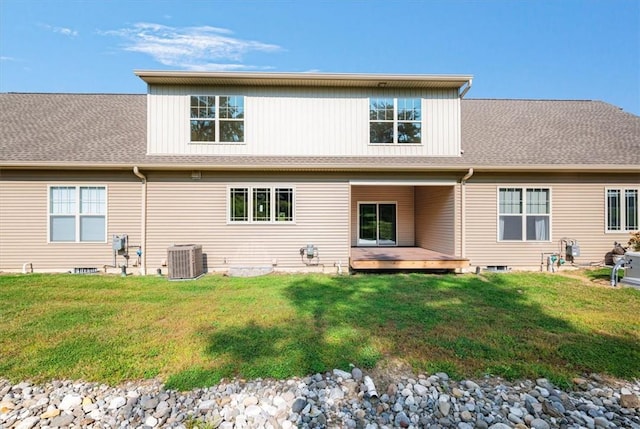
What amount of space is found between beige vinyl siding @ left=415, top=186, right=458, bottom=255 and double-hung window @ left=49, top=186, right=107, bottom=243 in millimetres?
9329

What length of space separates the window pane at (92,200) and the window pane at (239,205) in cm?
332

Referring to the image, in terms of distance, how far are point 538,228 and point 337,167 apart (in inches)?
232

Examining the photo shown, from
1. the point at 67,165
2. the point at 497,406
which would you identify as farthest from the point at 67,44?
the point at 497,406

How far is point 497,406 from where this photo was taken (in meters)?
2.79

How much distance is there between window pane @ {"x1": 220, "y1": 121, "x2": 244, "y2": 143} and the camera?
8.37m

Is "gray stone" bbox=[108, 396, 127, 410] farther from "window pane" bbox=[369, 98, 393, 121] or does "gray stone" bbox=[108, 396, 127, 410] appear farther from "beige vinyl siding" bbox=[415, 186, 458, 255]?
"window pane" bbox=[369, 98, 393, 121]

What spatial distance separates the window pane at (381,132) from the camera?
28.2 ft

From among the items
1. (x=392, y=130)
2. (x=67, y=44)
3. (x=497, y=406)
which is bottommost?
(x=497, y=406)

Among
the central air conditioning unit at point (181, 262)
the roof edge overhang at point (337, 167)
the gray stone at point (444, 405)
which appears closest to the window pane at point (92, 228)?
the roof edge overhang at point (337, 167)

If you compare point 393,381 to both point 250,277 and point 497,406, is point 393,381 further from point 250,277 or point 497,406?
point 250,277

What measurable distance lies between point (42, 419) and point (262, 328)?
2258 millimetres

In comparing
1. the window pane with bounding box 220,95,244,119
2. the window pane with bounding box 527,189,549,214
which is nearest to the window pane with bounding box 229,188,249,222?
the window pane with bounding box 220,95,244,119

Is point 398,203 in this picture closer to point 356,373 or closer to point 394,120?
point 394,120

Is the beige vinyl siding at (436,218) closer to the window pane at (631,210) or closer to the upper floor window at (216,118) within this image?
the window pane at (631,210)
